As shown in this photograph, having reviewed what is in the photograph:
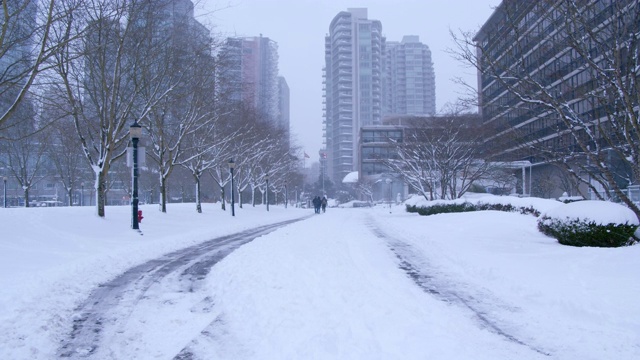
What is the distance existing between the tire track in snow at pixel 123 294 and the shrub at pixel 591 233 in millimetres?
8444

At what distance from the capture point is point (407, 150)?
35781 mm

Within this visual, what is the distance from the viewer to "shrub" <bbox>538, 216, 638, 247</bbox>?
1070 cm

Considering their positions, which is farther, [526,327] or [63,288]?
[63,288]

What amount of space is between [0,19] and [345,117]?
15125 centimetres

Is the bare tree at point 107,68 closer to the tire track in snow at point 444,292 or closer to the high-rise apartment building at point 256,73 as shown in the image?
the high-rise apartment building at point 256,73

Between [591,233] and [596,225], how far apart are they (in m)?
0.22

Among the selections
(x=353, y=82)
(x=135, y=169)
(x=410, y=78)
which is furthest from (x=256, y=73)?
(x=410, y=78)

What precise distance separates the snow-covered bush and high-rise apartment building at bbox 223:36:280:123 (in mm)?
16880

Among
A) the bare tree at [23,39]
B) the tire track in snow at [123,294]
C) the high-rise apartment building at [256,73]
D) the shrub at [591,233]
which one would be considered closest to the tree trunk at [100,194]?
the bare tree at [23,39]

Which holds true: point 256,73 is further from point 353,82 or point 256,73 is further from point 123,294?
point 353,82

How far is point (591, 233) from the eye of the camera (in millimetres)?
11086

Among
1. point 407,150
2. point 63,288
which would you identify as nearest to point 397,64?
point 407,150

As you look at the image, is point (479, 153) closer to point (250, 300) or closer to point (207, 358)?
point (250, 300)

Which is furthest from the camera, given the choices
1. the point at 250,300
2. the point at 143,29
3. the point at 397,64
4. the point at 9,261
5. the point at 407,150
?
the point at 397,64
